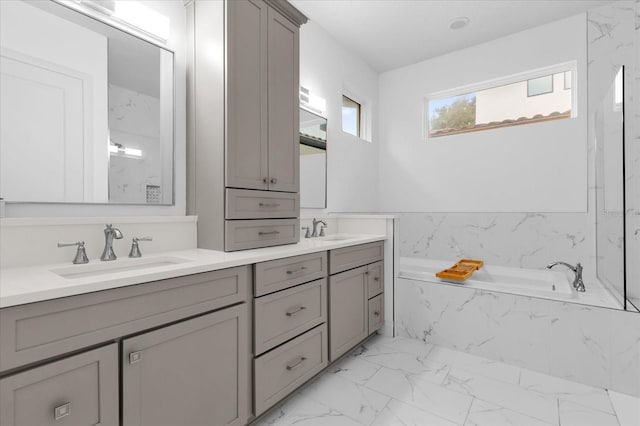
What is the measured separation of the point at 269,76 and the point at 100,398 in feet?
5.35

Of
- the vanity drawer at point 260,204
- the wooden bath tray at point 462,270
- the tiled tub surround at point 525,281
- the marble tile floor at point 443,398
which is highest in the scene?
the vanity drawer at point 260,204

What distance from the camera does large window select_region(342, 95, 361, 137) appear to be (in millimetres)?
3248

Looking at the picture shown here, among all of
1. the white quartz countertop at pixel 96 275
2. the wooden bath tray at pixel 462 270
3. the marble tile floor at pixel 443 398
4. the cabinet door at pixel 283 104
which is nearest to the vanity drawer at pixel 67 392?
the white quartz countertop at pixel 96 275

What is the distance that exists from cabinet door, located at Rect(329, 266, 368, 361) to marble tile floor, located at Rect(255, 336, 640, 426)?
167mm

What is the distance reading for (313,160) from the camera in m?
2.68

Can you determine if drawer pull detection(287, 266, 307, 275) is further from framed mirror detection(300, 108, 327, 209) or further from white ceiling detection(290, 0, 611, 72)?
white ceiling detection(290, 0, 611, 72)

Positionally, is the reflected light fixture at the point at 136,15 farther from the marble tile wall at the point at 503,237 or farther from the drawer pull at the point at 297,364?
the marble tile wall at the point at 503,237

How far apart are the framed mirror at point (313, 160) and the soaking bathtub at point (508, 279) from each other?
0.97 metres

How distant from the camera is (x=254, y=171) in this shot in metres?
1.71

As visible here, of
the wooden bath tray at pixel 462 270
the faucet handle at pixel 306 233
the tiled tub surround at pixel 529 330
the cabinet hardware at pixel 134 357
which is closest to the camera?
the cabinet hardware at pixel 134 357

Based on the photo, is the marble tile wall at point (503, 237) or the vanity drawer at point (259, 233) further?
the marble tile wall at point (503, 237)

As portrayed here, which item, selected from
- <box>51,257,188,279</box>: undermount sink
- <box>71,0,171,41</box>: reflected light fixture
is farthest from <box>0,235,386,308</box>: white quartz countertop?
<box>71,0,171,41</box>: reflected light fixture

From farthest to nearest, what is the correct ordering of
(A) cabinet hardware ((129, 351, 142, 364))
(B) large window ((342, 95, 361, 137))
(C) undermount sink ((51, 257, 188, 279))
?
1. (B) large window ((342, 95, 361, 137))
2. (C) undermount sink ((51, 257, 188, 279))
3. (A) cabinet hardware ((129, 351, 142, 364))

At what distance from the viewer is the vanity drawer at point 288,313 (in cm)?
143
